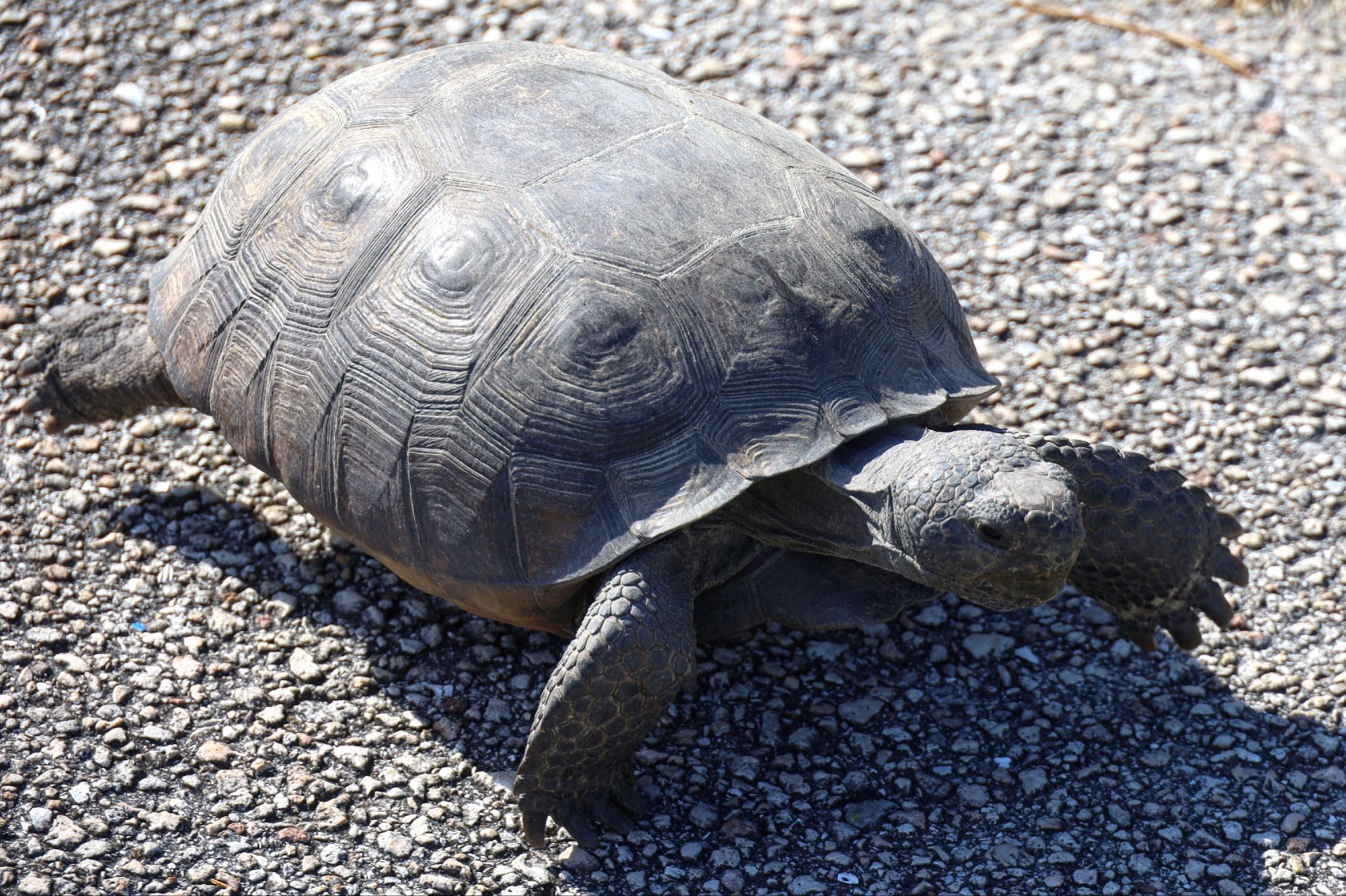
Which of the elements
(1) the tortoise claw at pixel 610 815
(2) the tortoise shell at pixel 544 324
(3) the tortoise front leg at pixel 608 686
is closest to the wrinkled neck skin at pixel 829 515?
(2) the tortoise shell at pixel 544 324

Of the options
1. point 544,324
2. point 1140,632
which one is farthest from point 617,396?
point 1140,632

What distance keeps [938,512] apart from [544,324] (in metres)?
1.06

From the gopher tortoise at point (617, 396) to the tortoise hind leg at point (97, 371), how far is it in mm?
427

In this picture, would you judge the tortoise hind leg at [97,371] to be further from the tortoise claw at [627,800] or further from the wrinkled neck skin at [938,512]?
the wrinkled neck skin at [938,512]

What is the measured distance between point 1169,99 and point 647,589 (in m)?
4.08

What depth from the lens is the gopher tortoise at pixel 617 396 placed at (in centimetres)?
314

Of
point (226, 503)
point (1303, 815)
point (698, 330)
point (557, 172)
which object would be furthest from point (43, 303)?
point (1303, 815)

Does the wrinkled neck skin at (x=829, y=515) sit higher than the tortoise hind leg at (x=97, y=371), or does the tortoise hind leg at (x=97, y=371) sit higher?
the wrinkled neck skin at (x=829, y=515)

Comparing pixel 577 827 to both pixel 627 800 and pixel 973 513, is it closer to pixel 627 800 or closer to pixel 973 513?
pixel 627 800

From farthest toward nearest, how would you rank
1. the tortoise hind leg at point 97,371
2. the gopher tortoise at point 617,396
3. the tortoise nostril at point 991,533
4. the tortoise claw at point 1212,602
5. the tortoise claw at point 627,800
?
the tortoise hind leg at point 97,371 → the tortoise claw at point 1212,602 → the tortoise claw at point 627,800 → the gopher tortoise at point 617,396 → the tortoise nostril at point 991,533

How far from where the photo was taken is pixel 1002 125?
5.74 m

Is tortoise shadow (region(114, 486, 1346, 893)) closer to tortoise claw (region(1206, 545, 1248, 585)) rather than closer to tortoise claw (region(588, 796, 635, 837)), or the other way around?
tortoise claw (region(588, 796, 635, 837))

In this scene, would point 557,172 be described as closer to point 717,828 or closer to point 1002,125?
point 717,828

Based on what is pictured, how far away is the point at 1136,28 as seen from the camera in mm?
6254
